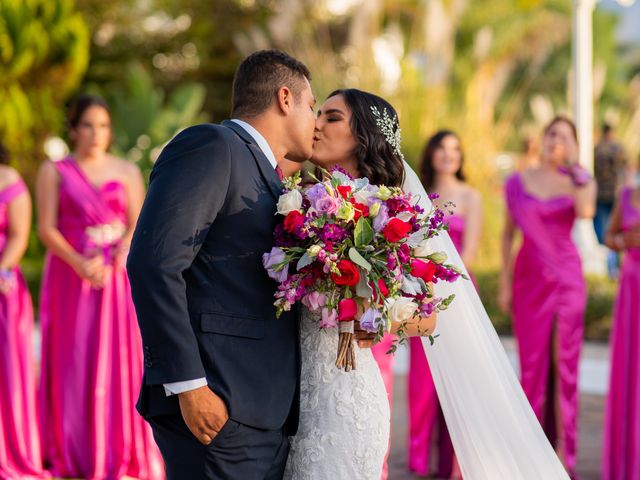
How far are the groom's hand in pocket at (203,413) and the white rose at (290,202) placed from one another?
61 centimetres

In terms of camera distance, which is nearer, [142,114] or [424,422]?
[424,422]

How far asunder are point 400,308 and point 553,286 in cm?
410

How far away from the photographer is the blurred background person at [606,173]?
57.6 feet

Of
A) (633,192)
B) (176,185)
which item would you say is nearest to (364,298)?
(176,185)

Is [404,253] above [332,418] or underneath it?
above

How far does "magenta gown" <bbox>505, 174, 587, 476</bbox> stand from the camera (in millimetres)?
7223

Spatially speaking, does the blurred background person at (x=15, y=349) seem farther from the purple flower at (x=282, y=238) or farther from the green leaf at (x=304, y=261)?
the green leaf at (x=304, y=261)

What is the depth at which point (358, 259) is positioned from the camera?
3.29 metres

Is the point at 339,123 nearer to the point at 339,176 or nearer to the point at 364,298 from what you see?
the point at 339,176

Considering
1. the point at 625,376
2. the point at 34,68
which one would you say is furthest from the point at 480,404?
the point at 34,68

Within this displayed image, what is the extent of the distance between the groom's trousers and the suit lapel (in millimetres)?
781

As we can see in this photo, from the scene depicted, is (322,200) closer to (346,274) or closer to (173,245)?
(346,274)

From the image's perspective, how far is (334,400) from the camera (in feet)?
11.8

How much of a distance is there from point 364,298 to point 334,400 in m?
0.44
